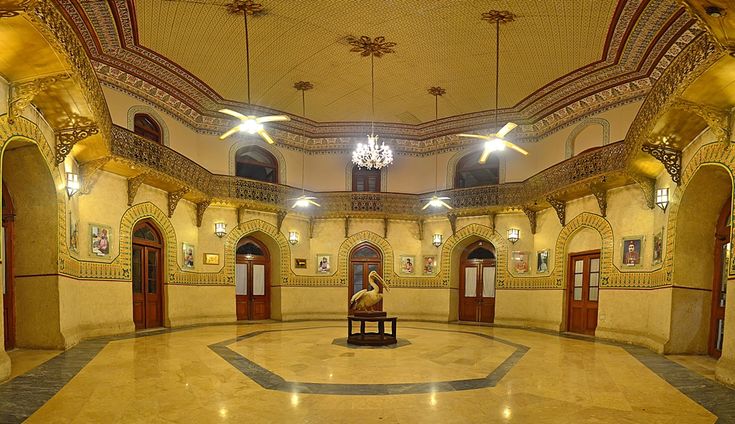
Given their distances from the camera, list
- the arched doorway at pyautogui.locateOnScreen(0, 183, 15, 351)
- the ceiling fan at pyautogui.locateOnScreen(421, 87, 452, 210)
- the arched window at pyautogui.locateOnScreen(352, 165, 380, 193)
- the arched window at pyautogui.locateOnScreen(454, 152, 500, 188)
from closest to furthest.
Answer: the arched doorway at pyautogui.locateOnScreen(0, 183, 15, 351) → the ceiling fan at pyautogui.locateOnScreen(421, 87, 452, 210) → the arched window at pyautogui.locateOnScreen(454, 152, 500, 188) → the arched window at pyautogui.locateOnScreen(352, 165, 380, 193)

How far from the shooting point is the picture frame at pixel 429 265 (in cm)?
1817

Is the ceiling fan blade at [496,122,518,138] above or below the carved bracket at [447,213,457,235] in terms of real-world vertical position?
above

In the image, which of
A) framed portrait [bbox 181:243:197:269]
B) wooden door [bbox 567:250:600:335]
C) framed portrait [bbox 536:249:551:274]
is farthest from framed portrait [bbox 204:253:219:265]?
wooden door [bbox 567:250:600:335]

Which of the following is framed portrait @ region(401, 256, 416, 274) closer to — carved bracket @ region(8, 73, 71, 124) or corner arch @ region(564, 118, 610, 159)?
corner arch @ region(564, 118, 610, 159)

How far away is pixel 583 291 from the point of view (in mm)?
13820

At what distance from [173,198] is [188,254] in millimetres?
1964

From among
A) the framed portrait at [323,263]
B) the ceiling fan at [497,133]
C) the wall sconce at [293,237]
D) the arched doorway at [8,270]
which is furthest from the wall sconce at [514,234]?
the arched doorway at [8,270]

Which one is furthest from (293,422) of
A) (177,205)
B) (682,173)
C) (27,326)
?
(177,205)

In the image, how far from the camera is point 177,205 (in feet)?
48.0

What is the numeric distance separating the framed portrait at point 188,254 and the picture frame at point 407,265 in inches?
310

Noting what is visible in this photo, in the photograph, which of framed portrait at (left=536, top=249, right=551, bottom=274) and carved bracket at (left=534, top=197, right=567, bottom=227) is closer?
carved bracket at (left=534, top=197, right=567, bottom=227)

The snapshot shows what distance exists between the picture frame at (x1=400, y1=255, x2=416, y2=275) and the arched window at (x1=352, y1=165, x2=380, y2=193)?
129 inches

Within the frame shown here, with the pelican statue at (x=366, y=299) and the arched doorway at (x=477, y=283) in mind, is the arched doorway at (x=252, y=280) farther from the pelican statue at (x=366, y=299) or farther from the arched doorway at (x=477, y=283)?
the arched doorway at (x=477, y=283)

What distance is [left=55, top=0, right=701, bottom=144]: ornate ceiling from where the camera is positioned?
1081 cm
